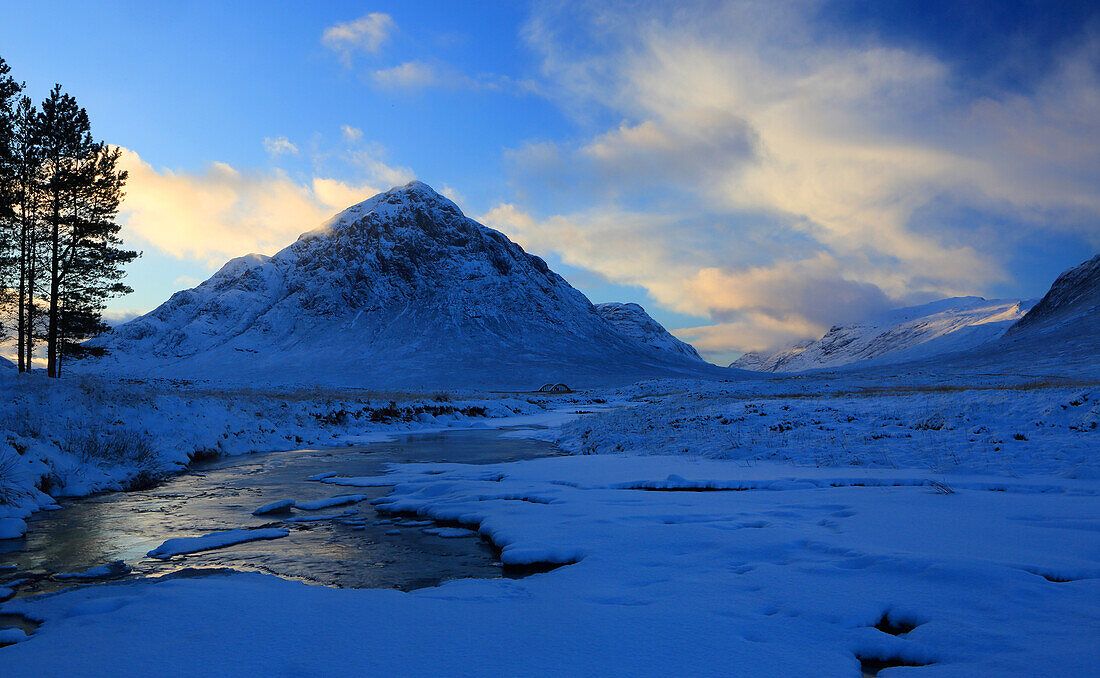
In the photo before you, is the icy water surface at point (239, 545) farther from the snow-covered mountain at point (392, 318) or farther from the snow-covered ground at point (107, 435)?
the snow-covered mountain at point (392, 318)

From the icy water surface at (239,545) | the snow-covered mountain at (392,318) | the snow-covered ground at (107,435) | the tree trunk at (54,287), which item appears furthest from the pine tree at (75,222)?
the snow-covered mountain at (392,318)

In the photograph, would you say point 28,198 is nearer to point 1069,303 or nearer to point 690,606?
point 690,606

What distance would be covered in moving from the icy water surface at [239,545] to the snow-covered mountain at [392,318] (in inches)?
3350

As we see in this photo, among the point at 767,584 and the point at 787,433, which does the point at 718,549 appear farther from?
the point at 787,433

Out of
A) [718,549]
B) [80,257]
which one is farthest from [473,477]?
[80,257]

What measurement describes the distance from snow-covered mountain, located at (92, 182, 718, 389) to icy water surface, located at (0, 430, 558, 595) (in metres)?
85.1

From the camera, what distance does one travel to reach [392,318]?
5487 inches

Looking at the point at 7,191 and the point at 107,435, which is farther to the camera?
the point at 7,191

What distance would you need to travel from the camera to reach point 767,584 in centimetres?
474

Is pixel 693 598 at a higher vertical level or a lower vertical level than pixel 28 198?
lower

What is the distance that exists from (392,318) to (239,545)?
137 m

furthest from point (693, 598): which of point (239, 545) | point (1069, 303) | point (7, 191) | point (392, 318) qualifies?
point (1069, 303)

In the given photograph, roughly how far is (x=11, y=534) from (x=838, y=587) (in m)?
9.72

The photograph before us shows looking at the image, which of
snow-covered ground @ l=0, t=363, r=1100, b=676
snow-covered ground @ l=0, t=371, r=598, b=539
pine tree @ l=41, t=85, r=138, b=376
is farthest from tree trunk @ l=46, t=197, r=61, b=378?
snow-covered ground @ l=0, t=363, r=1100, b=676
